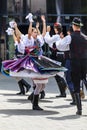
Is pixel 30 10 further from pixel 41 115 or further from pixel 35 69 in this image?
pixel 41 115

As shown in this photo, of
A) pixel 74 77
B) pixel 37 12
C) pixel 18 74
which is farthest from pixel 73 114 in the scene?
pixel 37 12

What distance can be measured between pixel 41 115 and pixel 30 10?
16153 mm

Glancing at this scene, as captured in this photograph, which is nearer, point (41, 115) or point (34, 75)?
point (41, 115)

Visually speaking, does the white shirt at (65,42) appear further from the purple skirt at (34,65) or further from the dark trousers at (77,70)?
the purple skirt at (34,65)

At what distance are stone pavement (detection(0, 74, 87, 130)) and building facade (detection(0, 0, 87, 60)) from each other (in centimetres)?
1285

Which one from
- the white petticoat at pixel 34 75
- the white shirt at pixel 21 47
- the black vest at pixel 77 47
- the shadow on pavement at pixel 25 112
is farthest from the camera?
the white shirt at pixel 21 47

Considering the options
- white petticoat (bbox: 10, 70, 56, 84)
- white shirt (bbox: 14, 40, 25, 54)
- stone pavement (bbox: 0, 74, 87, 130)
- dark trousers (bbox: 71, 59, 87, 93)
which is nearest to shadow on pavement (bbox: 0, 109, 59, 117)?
stone pavement (bbox: 0, 74, 87, 130)

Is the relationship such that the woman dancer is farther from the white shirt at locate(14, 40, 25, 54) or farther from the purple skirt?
the white shirt at locate(14, 40, 25, 54)

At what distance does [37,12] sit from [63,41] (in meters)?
15.8

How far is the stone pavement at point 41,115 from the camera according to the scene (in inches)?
336

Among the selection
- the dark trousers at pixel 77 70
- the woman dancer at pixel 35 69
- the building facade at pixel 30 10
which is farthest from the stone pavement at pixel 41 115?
the building facade at pixel 30 10

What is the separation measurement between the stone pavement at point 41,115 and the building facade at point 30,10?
12854 millimetres

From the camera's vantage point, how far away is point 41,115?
974cm

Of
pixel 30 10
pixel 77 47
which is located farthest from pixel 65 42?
pixel 30 10
